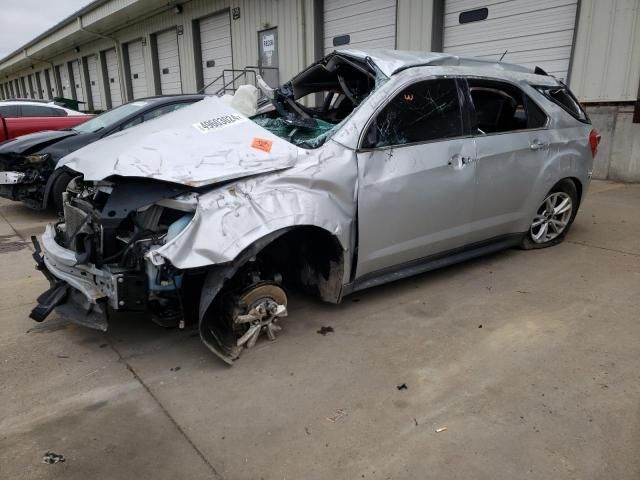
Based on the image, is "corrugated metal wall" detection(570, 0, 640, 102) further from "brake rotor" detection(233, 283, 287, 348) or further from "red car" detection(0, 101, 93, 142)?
"red car" detection(0, 101, 93, 142)

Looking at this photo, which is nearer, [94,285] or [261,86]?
[94,285]

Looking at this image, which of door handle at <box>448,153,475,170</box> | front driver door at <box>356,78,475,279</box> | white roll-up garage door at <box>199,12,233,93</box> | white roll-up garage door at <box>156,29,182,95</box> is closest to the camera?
front driver door at <box>356,78,475,279</box>

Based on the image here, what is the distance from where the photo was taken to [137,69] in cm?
2214

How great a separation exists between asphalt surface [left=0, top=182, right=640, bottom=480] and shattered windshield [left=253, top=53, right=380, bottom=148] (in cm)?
134

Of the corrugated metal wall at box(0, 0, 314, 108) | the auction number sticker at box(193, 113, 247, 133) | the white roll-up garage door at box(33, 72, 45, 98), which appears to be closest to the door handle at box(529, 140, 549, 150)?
the auction number sticker at box(193, 113, 247, 133)

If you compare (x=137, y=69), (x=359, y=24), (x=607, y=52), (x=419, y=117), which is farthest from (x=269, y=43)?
(x=419, y=117)

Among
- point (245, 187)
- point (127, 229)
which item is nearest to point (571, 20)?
point (245, 187)

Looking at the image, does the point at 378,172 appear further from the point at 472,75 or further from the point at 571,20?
the point at 571,20

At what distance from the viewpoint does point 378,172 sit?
329 cm

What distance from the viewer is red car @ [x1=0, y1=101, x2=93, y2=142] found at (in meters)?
8.84

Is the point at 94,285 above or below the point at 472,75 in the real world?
below

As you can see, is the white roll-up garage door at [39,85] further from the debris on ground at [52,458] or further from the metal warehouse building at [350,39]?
the debris on ground at [52,458]

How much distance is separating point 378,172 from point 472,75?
4.34ft

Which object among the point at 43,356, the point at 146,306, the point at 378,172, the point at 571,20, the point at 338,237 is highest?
the point at 571,20
